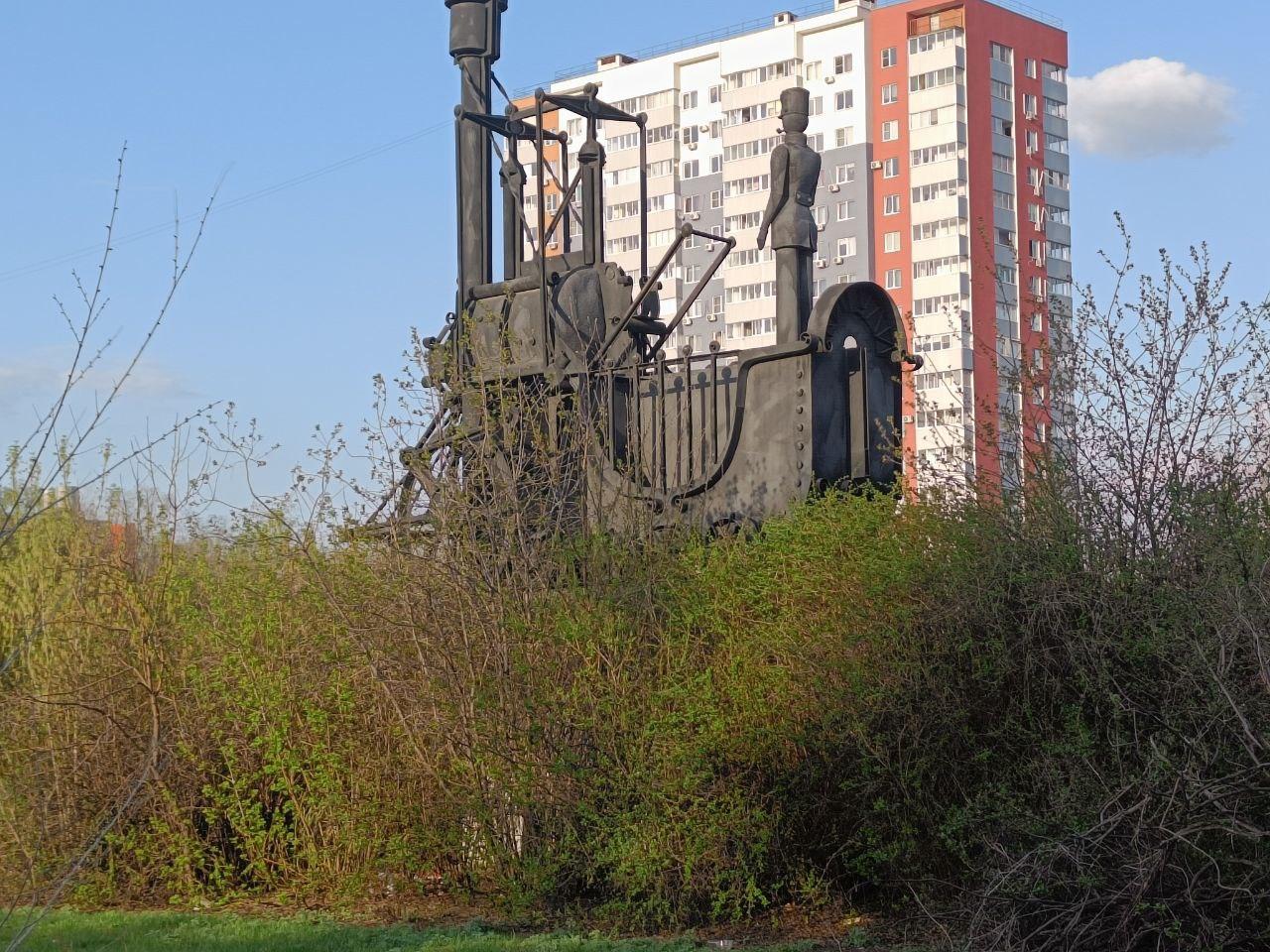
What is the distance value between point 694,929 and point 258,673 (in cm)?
389

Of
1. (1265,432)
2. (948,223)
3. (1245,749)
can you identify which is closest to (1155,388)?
(1265,432)

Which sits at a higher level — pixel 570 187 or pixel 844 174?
pixel 844 174

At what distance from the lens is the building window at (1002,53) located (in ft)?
240

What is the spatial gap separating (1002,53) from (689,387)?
213 feet

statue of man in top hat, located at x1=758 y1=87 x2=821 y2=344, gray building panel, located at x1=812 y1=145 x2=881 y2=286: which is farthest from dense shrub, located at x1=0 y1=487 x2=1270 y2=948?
gray building panel, located at x1=812 y1=145 x2=881 y2=286

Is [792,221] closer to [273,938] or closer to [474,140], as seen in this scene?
[474,140]

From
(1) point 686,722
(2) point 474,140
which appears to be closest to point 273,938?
(1) point 686,722

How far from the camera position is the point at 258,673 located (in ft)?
39.4

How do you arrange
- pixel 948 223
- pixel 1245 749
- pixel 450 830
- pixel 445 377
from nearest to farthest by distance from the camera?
1. pixel 1245 749
2. pixel 450 830
3. pixel 445 377
4. pixel 948 223

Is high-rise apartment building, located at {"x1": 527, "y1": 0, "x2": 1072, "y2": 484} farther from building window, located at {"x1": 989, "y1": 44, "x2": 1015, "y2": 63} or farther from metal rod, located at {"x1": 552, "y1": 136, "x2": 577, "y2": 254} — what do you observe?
metal rod, located at {"x1": 552, "y1": 136, "x2": 577, "y2": 254}

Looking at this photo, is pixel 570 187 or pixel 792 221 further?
pixel 570 187

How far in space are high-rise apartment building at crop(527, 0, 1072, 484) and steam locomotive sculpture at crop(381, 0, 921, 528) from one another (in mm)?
53330

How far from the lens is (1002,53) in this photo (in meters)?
73.8

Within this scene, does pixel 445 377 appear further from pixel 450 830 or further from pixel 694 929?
pixel 694 929
